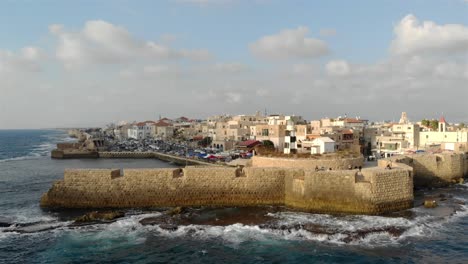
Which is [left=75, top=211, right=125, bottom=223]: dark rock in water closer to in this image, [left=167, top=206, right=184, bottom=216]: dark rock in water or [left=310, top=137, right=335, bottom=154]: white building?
[left=167, top=206, right=184, bottom=216]: dark rock in water

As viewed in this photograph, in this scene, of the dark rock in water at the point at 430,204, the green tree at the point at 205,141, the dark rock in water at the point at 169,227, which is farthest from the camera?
the green tree at the point at 205,141

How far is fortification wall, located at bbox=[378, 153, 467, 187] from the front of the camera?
30359 millimetres

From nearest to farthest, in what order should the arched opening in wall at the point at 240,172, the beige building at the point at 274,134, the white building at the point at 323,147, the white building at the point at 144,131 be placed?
the arched opening in wall at the point at 240,172
the white building at the point at 323,147
the beige building at the point at 274,134
the white building at the point at 144,131

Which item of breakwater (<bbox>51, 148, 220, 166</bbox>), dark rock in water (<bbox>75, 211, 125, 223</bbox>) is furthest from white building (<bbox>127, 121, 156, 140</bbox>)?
dark rock in water (<bbox>75, 211, 125, 223</bbox>)

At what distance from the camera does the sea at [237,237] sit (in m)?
15.0

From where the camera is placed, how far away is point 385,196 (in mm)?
21172

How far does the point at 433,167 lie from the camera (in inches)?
1227

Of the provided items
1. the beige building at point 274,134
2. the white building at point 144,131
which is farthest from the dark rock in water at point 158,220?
the white building at point 144,131

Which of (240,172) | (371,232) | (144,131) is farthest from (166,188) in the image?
(144,131)

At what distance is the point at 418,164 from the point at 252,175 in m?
15.8

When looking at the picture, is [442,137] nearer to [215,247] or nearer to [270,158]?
[270,158]

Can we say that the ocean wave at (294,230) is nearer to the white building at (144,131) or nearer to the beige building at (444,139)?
the beige building at (444,139)

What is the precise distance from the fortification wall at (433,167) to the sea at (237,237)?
25.0 feet

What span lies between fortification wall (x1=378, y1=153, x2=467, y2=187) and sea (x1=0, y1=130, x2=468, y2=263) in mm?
7612
